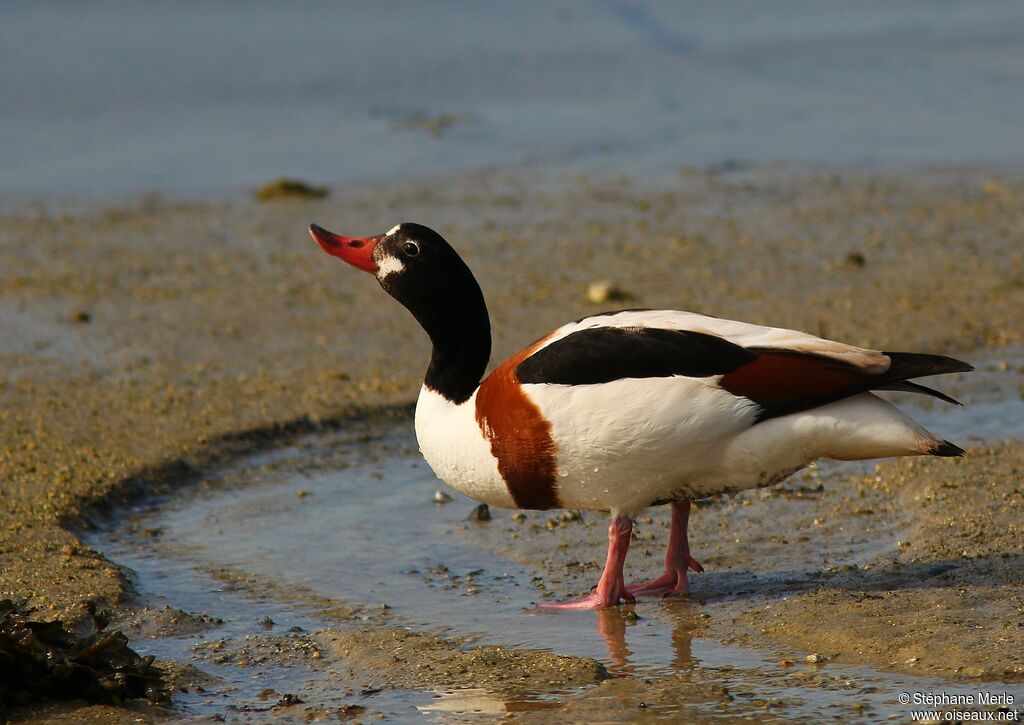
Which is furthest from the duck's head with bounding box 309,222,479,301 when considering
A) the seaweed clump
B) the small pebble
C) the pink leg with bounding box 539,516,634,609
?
the small pebble

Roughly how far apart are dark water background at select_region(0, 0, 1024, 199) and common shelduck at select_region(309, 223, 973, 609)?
23.3 ft

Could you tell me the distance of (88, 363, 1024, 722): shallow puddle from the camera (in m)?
4.21

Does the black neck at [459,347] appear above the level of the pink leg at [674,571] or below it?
above

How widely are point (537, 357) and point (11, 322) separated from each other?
4.62 m

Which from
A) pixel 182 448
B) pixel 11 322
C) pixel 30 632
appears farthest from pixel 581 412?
pixel 11 322

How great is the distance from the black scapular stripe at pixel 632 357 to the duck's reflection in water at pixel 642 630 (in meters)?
0.77

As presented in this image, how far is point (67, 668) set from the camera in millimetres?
4195

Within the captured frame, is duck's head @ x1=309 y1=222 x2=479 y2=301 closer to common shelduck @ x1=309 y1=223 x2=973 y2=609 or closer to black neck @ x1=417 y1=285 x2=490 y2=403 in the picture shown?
black neck @ x1=417 y1=285 x2=490 y2=403

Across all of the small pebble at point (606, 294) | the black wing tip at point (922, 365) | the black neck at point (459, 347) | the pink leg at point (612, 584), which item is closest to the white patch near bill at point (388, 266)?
the black neck at point (459, 347)

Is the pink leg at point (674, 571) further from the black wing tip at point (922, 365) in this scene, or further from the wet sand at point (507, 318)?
the black wing tip at point (922, 365)

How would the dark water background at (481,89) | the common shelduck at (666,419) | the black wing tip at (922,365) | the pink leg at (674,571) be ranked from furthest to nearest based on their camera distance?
the dark water background at (481,89) < the pink leg at (674,571) < the common shelduck at (666,419) < the black wing tip at (922,365)

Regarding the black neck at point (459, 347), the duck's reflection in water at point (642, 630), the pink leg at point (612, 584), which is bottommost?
the duck's reflection in water at point (642, 630)

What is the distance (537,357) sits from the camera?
5074mm

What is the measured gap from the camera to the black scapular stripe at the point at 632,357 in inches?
193
